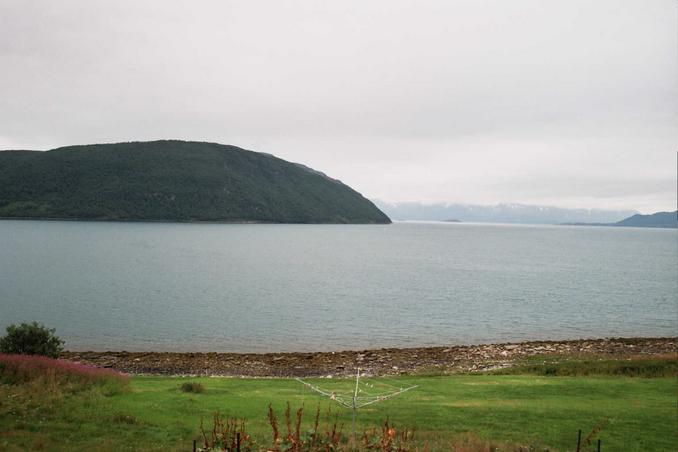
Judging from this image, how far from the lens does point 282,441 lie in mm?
8945

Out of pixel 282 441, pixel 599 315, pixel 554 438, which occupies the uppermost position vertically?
pixel 282 441

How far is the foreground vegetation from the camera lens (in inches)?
525

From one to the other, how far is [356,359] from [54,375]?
21811 mm

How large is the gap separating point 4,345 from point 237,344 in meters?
19.5

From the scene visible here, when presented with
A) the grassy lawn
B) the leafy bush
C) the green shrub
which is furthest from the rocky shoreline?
the green shrub

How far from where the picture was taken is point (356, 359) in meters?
35.7

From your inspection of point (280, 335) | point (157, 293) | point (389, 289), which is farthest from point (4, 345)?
point (389, 289)

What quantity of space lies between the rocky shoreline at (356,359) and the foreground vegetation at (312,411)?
876 centimetres

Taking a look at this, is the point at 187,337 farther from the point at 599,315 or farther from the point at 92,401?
the point at 599,315

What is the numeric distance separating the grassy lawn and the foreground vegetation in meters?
0.04

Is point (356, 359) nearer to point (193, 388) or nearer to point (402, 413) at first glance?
point (193, 388)

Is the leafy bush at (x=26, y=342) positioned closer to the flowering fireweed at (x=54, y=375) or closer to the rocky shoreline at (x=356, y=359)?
the flowering fireweed at (x=54, y=375)

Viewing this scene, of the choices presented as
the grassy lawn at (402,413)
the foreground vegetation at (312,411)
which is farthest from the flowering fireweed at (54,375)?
the grassy lawn at (402,413)

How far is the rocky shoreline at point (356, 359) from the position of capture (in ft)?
103
